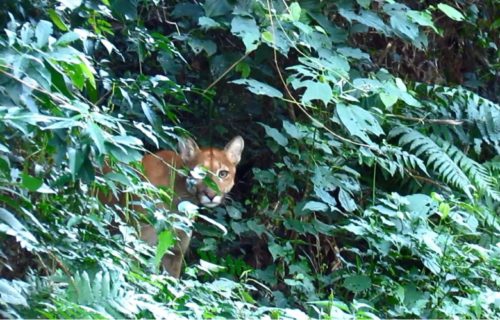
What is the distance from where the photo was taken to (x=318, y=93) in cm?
636

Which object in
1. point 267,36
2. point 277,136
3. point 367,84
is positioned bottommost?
point 277,136

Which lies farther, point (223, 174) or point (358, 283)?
point (223, 174)

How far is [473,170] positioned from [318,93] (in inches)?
81.5

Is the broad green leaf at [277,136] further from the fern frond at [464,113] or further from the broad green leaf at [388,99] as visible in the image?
the fern frond at [464,113]

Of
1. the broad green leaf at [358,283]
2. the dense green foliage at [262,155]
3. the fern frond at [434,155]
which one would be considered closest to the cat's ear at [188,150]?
the dense green foliage at [262,155]

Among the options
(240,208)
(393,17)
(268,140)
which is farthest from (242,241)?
(393,17)

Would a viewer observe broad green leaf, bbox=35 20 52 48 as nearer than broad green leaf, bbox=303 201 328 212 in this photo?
Yes

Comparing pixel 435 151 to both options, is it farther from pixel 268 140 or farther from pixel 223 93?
pixel 223 93

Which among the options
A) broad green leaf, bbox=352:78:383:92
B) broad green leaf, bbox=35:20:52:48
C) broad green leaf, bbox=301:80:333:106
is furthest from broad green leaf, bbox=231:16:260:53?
broad green leaf, bbox=35:20:52:48

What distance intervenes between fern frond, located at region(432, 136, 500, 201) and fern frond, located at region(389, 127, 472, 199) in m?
0.06

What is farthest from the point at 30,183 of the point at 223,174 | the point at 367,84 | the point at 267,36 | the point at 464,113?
the point at 464,113

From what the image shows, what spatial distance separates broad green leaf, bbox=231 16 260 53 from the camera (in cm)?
679

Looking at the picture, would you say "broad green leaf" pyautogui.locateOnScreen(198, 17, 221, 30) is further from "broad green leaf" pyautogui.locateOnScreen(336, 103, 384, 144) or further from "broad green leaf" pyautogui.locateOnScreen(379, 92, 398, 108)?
"broad green leaf" pyautogui.locateOnScreen(379, 92, 398, 108)

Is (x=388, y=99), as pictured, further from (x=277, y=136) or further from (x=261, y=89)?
(x=277, y=136)
